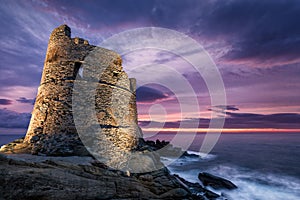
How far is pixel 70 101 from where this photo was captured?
10.8 m

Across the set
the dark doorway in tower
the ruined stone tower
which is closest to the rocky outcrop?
the ruined stone tower

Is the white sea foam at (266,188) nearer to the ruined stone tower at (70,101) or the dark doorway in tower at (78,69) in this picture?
the ruined stone tower at (70,101)

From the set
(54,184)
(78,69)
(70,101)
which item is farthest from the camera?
(78,69)

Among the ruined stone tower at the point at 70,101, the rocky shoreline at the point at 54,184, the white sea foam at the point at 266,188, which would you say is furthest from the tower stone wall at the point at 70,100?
the white sea foam at the point at 266,188

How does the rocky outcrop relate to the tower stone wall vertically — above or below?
below

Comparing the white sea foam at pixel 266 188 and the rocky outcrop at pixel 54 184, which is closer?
the rocky outcrop at pixel 54 184

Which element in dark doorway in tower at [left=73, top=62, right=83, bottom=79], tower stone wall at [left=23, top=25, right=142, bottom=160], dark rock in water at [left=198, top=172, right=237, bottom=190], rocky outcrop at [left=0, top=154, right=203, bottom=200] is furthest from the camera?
dark rock in water at [left=198, top=172, right=237, bottom=190]

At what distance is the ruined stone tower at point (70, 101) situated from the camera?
393 inches

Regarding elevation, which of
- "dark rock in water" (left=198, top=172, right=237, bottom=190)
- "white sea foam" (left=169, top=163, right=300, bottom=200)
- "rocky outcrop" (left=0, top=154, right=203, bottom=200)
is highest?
"rocky outcrop" (left=0, top=154, right=203, bottom=200)

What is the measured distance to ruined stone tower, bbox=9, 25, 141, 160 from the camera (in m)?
9.99

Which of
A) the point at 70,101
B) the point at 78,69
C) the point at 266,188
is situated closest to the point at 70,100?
the point at 70,101

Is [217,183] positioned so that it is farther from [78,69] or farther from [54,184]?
A: [78,69]

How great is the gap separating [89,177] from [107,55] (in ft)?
30.5

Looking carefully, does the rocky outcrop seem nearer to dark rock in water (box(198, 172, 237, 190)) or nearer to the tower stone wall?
the tower stone wall
